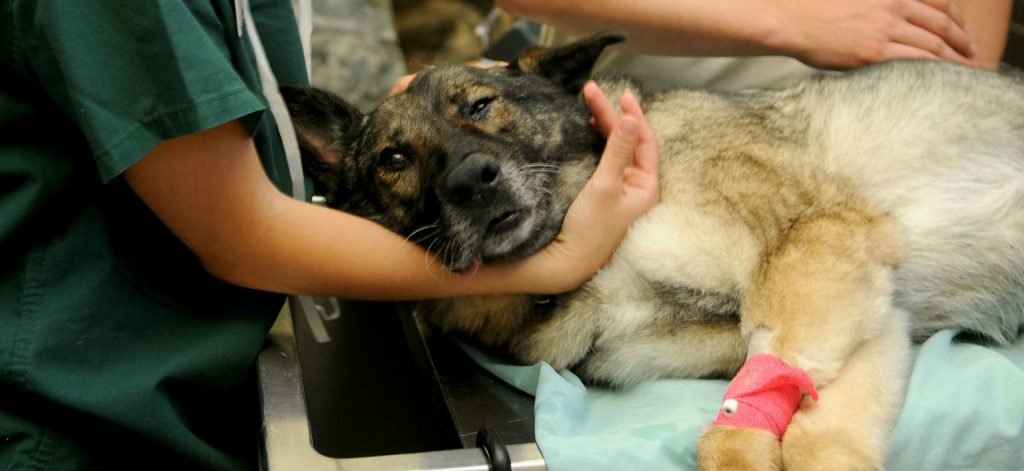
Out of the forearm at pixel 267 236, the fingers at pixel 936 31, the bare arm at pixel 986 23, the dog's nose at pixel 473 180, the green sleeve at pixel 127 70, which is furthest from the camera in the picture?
the bare arm at pixel 986 23

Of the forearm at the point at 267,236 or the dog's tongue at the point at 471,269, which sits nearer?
the forearm at the point at 267,236

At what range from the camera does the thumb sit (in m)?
1.64

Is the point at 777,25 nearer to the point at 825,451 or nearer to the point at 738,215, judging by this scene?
the point at 738,215

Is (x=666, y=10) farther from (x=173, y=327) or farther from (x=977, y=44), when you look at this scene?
(x=173, y=327)

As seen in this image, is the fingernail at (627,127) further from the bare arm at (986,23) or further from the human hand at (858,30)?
the bare arm at (986,23)

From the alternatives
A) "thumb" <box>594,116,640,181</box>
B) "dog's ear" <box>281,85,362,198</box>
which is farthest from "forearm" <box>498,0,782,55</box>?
"dog's ear" <box>281,85,362,198</box>

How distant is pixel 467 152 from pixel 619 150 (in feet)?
0.99

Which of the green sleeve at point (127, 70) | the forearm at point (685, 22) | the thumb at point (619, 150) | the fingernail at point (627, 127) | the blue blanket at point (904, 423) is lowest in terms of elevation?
the blue blanket at point (904, 423)

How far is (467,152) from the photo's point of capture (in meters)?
1.65

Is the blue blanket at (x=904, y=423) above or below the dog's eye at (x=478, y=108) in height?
below

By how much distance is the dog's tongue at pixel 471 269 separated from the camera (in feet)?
5.36

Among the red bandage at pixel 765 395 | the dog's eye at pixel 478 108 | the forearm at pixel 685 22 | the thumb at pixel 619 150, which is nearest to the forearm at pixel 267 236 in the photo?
the thumb at pixel 619 150

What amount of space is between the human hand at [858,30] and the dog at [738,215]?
9cm

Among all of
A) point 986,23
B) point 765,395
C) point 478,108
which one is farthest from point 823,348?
point 986,23
